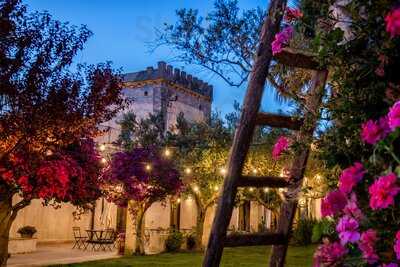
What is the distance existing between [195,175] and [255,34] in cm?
1143

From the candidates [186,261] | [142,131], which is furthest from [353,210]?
[142,131]

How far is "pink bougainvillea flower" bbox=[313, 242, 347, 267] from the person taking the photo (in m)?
2.34

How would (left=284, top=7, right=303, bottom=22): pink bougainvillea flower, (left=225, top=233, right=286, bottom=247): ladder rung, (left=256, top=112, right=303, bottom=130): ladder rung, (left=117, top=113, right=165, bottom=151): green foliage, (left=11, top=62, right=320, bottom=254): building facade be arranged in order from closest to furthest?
1. (left=284, top=7, right=303, bottom=22): pink bougainvillea flower
2. (left=225, top=233, right=286, bottom=247): ladder rung
3. (left=256, top=112, right=303, bottom=130): ladder rung
4. (left=11, top=62, right=320, bottom=254): building facade
5. (left=117, top=113, right=165, bottom=151): green foliage

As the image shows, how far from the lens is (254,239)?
12.6 feet

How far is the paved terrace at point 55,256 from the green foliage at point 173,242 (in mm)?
2530

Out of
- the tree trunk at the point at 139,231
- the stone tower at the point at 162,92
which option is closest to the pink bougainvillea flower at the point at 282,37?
the tree trunk at the point at 139,231

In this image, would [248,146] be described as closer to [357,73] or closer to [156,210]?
[357,73]

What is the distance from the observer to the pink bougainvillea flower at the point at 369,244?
7.27ft

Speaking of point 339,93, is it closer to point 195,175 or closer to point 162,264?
point 162,264

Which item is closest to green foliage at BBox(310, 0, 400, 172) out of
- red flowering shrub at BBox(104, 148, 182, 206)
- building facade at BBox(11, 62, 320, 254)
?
building facade at BBox(11, 62, 320, 254)

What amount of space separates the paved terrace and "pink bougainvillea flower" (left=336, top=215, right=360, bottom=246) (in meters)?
15.8

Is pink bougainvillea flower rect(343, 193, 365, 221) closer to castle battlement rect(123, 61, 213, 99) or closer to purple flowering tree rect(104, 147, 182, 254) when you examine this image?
purple flowering tree rect(104, 147, 182, 254)

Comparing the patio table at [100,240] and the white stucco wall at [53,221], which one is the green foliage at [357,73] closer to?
the patio table at [100,240]

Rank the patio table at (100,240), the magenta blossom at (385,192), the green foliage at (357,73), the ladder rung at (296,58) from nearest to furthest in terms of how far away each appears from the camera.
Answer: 1. the magenta blossom at (385,192)
2. the green foliage at (357,73)
3. the ladder rung at (296,58)
4. the patio table at (100,240)
